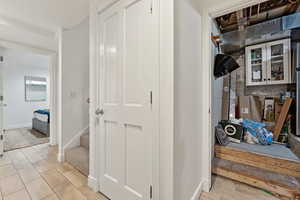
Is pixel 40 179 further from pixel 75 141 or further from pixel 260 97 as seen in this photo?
pixel 260 97

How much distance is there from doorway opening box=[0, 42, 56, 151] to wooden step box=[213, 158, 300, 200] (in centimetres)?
400

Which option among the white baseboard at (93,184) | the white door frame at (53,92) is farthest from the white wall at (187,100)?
the white door frame at (53,92)

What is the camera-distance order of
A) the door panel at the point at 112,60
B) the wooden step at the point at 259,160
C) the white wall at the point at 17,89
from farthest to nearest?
1. the white wall at the point at 17,89
2. the wooden step at the point at 259,160
3. the door panel at the point at 112,60

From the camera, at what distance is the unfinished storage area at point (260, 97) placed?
1873mm

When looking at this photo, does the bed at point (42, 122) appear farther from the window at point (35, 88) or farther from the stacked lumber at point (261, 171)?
the stacked lumber at point (261, 171)

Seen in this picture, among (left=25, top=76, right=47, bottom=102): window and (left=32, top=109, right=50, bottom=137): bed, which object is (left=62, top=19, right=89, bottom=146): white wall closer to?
(left=32, top=109, right=50, bottom=137): bed

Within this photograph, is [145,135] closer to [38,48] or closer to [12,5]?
[12,5]

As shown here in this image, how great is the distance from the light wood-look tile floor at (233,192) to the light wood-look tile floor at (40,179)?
1.30 meters

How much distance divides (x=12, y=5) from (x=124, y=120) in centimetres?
233

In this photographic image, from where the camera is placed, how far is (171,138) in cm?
104

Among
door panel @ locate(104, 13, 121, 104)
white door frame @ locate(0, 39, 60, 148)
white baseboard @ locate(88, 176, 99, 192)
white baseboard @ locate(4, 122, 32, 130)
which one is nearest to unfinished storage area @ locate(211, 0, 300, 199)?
door panel @ locate(104, 13, 121, 104)

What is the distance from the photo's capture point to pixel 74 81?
8.52 ft

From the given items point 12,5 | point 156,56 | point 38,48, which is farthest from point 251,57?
point 38,48

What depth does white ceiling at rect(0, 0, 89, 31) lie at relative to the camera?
1.86 metres
